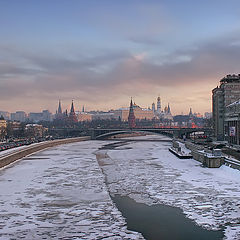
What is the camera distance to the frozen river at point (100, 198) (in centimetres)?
1788

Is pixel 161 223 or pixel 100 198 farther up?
pixel 100 198

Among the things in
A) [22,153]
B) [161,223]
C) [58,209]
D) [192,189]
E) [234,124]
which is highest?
[234,124]

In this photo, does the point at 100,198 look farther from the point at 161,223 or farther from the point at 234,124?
the point at 234,124

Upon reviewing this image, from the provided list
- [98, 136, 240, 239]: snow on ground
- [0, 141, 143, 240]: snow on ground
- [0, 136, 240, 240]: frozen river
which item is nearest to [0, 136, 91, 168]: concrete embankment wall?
[0, 136, 240, 240]: frozen river

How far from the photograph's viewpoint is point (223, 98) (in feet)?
286

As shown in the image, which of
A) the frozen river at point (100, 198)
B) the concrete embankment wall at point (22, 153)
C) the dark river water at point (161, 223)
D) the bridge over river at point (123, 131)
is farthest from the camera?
the bridge over river at point (123, 131)

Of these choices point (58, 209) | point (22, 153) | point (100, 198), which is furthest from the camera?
point (22, 153)

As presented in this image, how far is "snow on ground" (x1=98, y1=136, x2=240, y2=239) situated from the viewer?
19.9 metres

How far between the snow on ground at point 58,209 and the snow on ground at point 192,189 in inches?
104

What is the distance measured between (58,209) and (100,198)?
408 centimetres

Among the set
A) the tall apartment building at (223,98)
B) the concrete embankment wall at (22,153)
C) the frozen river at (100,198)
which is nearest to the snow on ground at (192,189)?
the frozen river at (100,198)

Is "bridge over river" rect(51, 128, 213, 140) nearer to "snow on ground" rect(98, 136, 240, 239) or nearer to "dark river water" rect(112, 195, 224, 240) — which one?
"snow on ground" rect(98, 136, 240, 239)

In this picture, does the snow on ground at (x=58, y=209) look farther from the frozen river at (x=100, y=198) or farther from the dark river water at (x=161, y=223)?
the dark river water at (x=161, y=223)

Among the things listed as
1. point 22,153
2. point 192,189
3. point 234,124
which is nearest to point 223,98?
point 234,124
